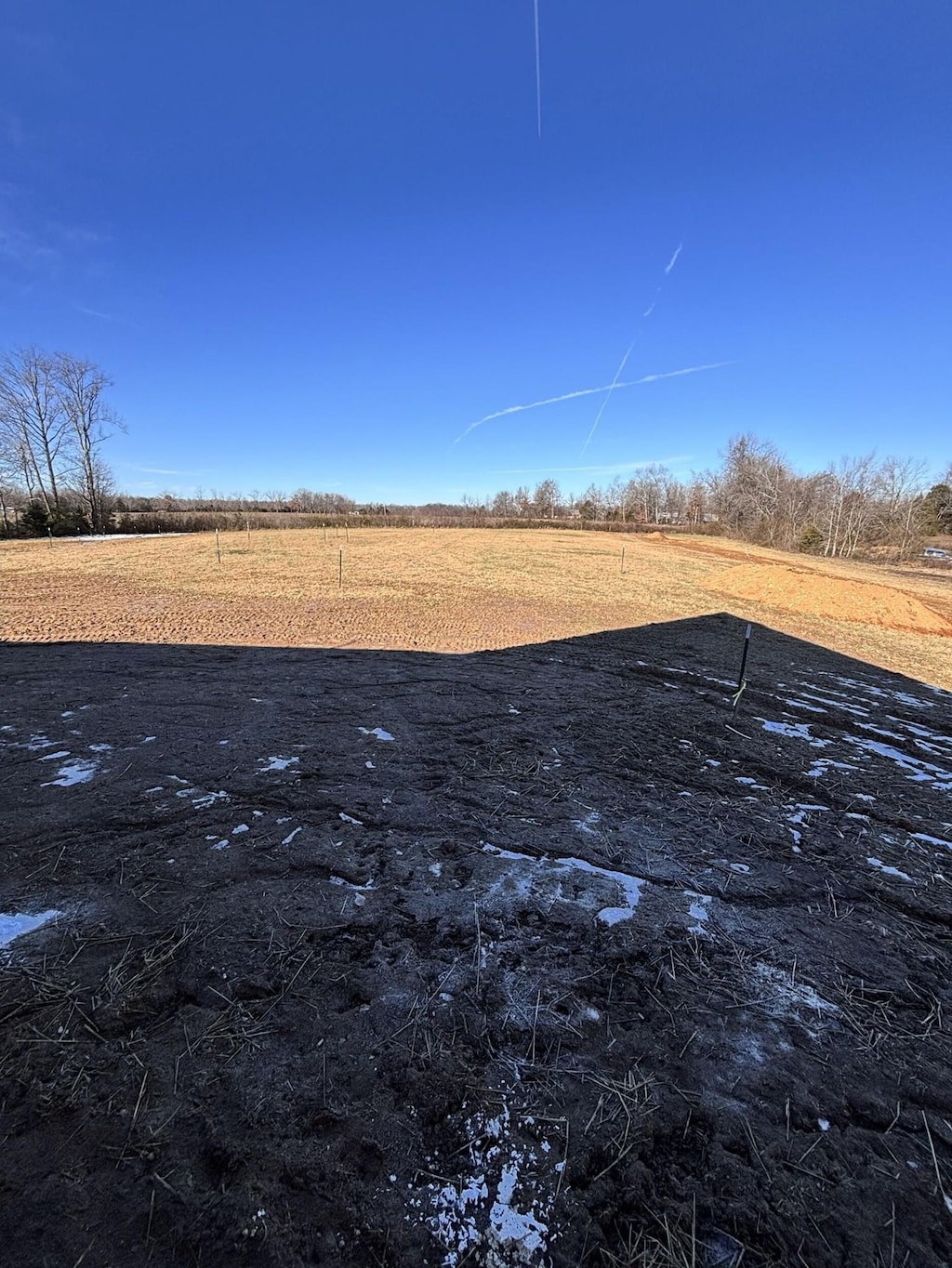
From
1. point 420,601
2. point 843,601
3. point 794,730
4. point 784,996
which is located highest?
point 843,601

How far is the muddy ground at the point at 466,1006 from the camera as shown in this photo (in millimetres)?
1351

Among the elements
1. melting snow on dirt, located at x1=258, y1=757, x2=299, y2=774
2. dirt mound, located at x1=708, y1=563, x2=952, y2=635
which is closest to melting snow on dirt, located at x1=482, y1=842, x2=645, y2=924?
melting snow on dirt, located at x1=258, y1=757, x2=299, y2=774

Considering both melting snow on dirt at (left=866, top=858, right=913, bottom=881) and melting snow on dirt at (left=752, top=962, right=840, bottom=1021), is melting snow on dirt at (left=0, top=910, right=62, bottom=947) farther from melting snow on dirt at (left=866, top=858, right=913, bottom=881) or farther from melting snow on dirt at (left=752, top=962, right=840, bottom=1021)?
melting snow on dirt at (left=866, top=858, right=913, bottom=881)

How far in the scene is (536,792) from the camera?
11.9ft

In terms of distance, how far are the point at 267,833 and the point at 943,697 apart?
8.27m

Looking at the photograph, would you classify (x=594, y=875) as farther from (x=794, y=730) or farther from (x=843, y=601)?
(x=843, y=601)

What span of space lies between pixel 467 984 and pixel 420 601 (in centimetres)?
952

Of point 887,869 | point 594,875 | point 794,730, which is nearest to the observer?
point 594,875

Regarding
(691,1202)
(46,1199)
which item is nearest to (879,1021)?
(691,1202)

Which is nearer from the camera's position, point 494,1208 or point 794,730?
point 494,1208

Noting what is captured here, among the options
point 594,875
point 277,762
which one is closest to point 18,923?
point 277,762

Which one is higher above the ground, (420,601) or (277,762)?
(420,601)

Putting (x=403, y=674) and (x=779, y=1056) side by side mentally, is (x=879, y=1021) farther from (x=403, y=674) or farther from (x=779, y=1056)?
(x=403, y=674)

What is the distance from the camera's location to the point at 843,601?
12359mm
